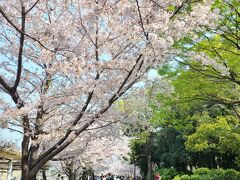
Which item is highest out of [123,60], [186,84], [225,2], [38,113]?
[225,2]

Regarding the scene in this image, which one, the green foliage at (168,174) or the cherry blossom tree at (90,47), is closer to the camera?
the cherry blossom tree at (90,47)

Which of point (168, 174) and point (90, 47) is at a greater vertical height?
point (90, 47)

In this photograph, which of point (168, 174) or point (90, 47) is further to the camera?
point (168, 174)

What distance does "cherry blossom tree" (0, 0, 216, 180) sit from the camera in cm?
632

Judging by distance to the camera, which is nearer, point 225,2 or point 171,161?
point 225,2

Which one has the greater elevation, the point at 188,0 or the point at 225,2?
the point at 225,2

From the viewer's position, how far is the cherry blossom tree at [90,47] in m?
6.32

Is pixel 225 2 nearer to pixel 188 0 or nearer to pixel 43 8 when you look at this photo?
pixel 188 0

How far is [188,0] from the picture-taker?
6.60 meters

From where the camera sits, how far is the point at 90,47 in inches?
323

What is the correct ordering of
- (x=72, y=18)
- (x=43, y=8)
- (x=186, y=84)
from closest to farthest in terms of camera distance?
(x=43, y=8) → (x=72, y=18) → (x=186, y=84)

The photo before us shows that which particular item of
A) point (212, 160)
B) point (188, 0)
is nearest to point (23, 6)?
point (188, 0)

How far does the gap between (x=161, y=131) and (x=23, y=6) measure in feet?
94.1

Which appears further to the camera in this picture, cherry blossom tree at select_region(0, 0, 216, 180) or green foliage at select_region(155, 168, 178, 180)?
green foliage at select_region(155, 168, 178, 180)
